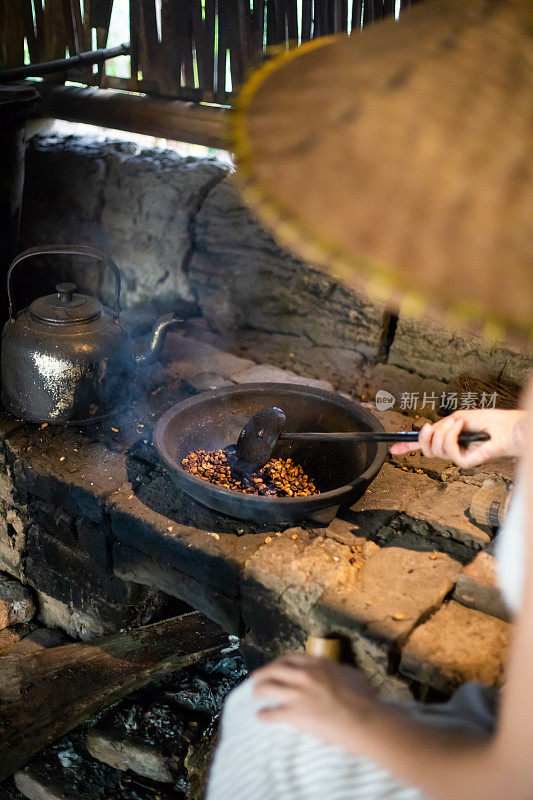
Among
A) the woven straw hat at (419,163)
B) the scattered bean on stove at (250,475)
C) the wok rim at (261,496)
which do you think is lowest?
the scattered bean on stove at (250,475)

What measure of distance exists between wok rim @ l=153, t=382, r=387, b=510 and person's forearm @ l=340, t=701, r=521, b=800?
1.00m

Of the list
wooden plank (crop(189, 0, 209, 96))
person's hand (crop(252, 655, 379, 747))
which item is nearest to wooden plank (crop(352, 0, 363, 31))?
wooden plank (crop(189, 0, 209, 96))

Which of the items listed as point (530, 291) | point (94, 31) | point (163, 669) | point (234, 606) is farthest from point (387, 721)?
point (94, 31)

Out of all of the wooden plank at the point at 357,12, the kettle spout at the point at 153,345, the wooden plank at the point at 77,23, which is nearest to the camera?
the kettle spout at the point at 153,345

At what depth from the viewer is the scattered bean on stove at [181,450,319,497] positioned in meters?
2.72

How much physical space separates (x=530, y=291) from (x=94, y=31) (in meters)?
4.52

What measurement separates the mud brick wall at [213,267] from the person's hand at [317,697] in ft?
7.47

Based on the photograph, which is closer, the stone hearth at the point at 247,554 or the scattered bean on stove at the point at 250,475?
the stone hearth at the point at 247,554

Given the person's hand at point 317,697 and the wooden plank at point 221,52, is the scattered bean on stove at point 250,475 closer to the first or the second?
the person's hand at point 317,697

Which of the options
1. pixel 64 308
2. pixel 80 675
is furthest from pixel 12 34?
pixel 80 675

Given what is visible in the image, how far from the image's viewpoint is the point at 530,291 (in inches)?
31.4

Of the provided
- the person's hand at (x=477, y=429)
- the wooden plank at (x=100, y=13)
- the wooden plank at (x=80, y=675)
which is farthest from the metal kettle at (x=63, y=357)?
the wooden plank at (x=100, y=13)

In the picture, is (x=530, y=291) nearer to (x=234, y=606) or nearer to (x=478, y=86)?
(x=478, y=86)

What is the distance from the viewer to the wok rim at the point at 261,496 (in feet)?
7.57
